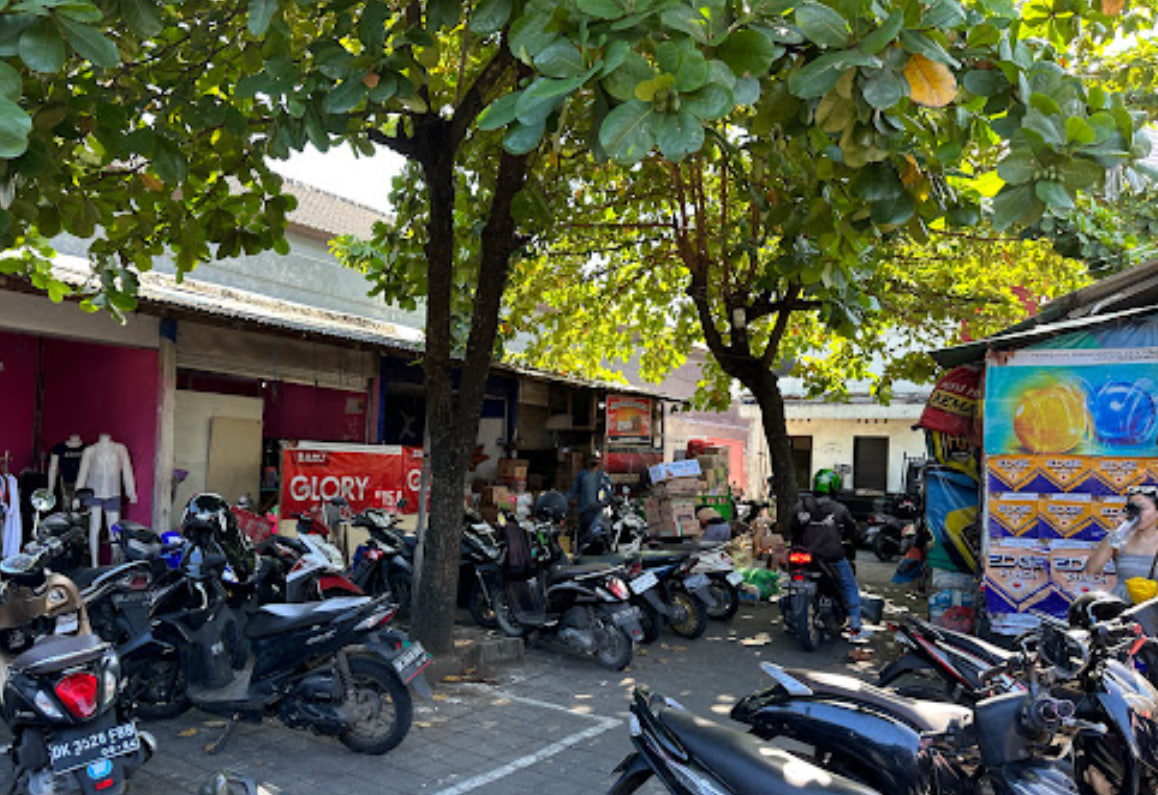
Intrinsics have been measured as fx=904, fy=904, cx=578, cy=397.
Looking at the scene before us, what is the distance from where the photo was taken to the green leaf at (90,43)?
116 inches

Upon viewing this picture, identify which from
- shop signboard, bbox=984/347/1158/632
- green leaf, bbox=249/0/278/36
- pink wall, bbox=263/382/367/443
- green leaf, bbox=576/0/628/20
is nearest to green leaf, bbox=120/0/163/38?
green leaf, bbox=249/0/278/36

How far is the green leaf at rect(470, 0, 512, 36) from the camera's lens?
355 cm

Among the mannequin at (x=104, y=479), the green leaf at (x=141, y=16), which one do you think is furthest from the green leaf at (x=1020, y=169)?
the mannequin at (x=104, y=479)

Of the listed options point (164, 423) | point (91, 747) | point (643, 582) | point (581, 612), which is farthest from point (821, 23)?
point (164, 423)

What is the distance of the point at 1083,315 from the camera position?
27.5 ft

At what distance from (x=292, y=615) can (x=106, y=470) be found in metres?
5.74

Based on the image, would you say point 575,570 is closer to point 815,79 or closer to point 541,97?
point 815,79

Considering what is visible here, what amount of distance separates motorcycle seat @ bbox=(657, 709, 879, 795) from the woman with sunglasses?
12.8 ft

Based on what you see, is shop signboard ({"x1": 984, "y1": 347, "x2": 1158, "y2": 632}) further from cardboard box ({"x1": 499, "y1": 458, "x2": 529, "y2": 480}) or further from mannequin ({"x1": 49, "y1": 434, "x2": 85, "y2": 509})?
mannequin ({"x1": 49, "y1": 434, "x2": 85, "y2": 509})

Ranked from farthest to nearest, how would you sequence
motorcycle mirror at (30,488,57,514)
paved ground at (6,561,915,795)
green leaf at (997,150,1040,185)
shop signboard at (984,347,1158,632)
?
shop signboard at (984,347,1158,632) < motorcycle mirror at (30,488,57,514) < paved ground at (6,561,915,795) < green leaf at (997,150,1040,185)

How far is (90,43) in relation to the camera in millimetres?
2977

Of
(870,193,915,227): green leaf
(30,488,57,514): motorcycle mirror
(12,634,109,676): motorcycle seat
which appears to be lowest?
(12,634,109,676): motorcycle seat

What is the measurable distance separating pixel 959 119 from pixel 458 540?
475 cm

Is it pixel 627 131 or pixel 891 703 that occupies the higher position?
pixel 627 131
